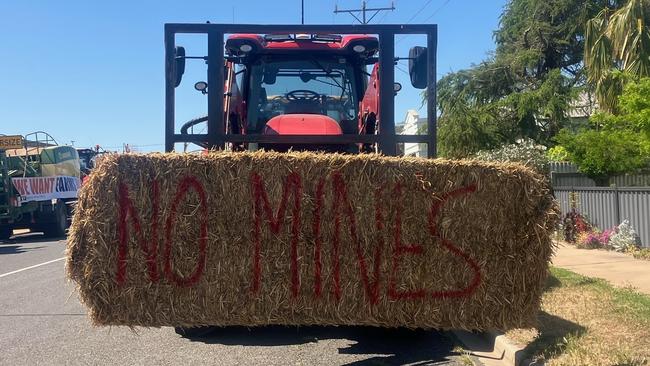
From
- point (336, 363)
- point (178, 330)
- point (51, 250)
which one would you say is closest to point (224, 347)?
point (178, 330)

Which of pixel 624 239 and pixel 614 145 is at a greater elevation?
pixel 614 145

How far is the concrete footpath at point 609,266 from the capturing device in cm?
889

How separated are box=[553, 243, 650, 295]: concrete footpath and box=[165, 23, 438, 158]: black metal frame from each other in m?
4.03

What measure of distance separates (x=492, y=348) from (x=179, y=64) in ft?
13.1

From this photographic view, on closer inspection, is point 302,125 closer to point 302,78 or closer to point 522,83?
point 302,78

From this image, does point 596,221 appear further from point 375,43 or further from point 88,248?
point 88,248

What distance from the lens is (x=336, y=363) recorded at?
19.3 ft

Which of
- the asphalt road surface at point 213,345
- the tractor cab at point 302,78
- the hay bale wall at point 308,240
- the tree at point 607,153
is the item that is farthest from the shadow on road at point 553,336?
the tree at point 607,153

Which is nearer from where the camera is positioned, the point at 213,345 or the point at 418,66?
the point at 418,66

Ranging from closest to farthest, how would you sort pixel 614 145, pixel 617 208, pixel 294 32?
pixel 294 32
pixel 617 208
pixel 614 145

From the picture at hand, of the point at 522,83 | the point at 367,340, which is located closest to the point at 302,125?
the point at 367,340

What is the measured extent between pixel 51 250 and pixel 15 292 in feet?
24.3

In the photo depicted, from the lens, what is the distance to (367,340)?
21.8 feet

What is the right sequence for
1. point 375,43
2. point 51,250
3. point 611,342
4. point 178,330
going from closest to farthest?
point 611,342 → point 178,330 → point 375,43 → point 51,250
